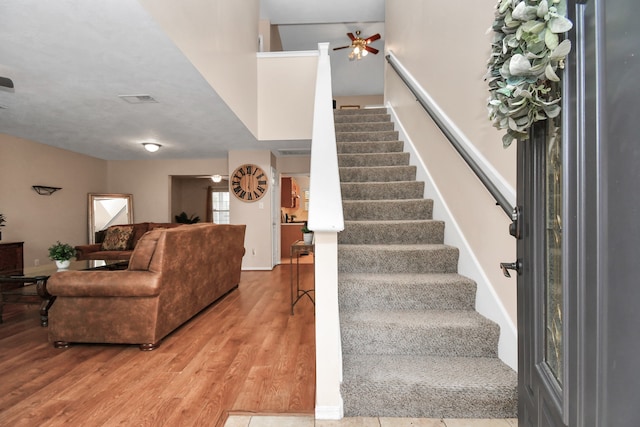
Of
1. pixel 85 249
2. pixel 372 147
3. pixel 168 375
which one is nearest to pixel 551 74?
pixel 168 375

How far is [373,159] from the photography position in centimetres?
336

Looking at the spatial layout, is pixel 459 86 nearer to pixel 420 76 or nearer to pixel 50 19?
pixel 420 76

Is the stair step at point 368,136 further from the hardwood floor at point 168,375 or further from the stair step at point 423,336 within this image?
the stair step at point 423,336

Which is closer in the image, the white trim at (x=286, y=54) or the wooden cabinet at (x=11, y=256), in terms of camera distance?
the wooden cabinet at (x=11, y=256)

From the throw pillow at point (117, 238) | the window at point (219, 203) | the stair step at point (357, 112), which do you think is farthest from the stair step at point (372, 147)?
the window at point (219, 203)

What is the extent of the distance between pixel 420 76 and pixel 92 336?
145 inches

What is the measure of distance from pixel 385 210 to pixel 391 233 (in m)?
0.29

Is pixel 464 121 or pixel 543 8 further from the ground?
pixel 464 121

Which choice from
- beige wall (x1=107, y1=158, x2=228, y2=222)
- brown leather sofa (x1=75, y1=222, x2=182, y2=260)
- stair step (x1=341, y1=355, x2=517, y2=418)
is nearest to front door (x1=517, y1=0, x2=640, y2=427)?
stair step (x1=341, y1=355, x2=517, y2=418)

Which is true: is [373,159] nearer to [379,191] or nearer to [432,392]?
[379,191]

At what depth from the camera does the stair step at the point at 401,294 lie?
1923 millimetres

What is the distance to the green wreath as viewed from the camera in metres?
0.55

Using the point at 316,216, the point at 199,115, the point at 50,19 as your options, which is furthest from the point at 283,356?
the point at 199,115

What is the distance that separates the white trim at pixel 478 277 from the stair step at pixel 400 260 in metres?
0.09
